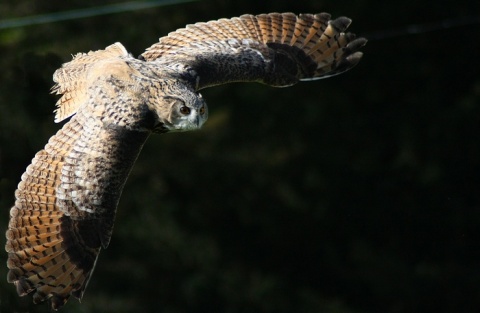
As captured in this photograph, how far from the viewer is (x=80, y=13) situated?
11.8 m

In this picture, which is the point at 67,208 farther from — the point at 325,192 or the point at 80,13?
the point at 325,192

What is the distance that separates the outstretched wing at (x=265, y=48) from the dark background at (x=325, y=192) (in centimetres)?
626

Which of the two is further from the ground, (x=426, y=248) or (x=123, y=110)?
(x=123, y=110)

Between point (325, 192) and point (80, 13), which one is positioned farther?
point (325, 192)

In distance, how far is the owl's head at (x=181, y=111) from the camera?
16.8ft

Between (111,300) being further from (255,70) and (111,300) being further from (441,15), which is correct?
(255,70)

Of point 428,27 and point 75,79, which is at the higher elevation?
point 75,79

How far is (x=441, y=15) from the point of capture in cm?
1329

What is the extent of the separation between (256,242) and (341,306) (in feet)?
4.27

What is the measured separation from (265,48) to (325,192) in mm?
8144

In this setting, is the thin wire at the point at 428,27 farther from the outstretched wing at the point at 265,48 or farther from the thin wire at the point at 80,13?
the outstretched wing at the point at 265,48

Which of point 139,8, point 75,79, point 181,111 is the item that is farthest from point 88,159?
point 139,8

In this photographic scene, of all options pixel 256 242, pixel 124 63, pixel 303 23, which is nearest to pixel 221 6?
pixel 256 242

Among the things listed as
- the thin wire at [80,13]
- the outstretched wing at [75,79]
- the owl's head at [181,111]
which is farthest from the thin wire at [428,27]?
the owl's head at [181,111]
